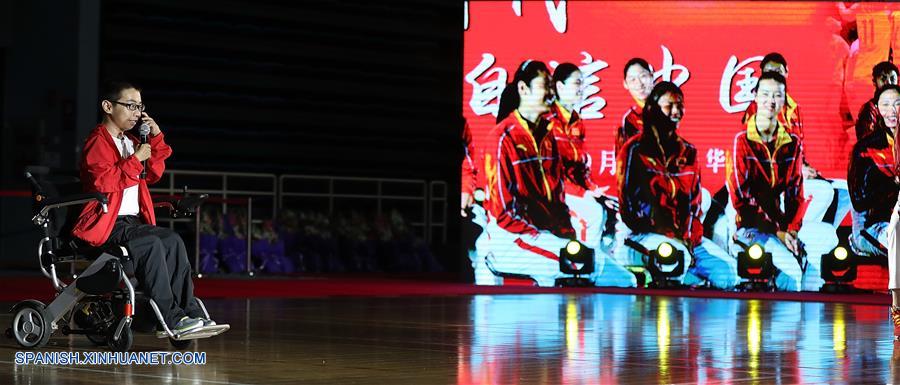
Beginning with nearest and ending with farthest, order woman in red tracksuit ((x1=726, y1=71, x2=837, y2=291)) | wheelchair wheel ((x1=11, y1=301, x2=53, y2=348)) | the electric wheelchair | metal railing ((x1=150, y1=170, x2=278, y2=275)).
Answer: the electric wheelchair
wheelchair wheel ((x1=11, y1=301, x2=53, y2=348))
woman in red tracksuit ((x1=726, y1=71, x2=837, y2=291))
metal railing ((x1=150, y1=170, x2=278, y2=275))

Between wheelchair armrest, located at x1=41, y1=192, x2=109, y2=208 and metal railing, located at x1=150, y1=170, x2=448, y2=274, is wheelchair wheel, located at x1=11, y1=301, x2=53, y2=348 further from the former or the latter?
metal railing, located at x1=150, y1=170, x2=448, y2=274

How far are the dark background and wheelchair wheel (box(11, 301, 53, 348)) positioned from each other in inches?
370

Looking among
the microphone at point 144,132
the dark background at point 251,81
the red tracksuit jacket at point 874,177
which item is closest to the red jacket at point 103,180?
the microphone at point 144,132

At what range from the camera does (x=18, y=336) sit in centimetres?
638

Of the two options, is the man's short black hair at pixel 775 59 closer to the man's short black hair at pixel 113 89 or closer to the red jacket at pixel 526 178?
the red jacket at pixel 526 178

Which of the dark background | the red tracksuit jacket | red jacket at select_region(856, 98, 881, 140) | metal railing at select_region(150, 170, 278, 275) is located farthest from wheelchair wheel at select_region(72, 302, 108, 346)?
the dark background

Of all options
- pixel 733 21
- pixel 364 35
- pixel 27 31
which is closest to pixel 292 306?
pixel 733 21

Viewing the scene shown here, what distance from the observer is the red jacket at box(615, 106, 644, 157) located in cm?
1368

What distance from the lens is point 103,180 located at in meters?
6.32

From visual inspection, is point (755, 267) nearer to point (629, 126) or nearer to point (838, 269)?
point (838, 269)

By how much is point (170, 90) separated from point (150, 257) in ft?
37.6

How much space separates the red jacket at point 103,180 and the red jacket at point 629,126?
25.5ft

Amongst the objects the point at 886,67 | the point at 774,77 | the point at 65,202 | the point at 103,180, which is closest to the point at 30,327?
the point at 65,202

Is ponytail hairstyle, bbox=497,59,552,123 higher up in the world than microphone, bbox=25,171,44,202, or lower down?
higher up
